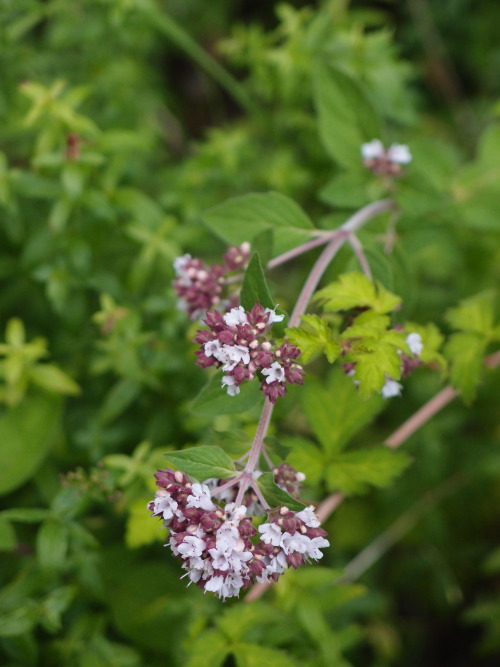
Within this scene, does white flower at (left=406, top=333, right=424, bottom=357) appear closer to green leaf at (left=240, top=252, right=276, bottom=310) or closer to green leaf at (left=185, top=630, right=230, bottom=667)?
green leaf at (left=240, top=252, right=276, bottom=310)

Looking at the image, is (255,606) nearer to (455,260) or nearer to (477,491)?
(477,491)

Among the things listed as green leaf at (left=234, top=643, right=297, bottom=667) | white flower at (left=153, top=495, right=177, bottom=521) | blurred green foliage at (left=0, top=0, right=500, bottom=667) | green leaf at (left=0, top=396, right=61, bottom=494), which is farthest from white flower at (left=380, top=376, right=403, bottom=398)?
green leaf at (left=0, top=396, right=61, bottom=494)

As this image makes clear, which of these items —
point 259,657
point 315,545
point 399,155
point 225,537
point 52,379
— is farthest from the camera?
point 52,379

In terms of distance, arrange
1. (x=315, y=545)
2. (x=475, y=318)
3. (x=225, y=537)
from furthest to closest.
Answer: (x=475, y=318), (x=315, y=545), (x=225, y=537)

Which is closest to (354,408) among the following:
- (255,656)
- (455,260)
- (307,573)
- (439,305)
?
(307,573)

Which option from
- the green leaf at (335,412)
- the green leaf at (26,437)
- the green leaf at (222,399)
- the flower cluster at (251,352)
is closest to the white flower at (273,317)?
the flower cluster at (251,352)

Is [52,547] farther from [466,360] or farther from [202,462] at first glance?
[466,360]

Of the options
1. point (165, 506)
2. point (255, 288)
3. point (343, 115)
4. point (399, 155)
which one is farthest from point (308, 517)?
point (343, 115)
